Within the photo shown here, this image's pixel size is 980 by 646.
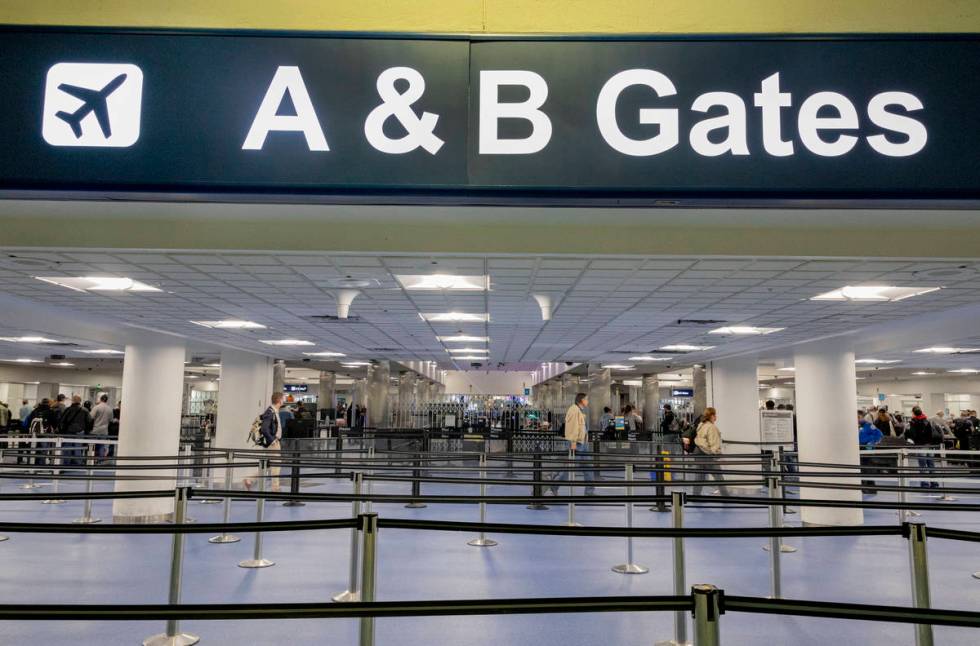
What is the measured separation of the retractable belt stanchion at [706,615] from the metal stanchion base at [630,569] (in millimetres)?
5215

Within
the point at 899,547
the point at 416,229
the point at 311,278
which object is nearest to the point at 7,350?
the point at 311,278

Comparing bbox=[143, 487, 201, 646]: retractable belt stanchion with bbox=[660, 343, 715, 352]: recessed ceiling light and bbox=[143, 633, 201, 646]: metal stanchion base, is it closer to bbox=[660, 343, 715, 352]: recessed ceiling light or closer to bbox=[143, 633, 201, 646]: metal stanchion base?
bbox=[143, 633, 201, 646]: metal stanchion base

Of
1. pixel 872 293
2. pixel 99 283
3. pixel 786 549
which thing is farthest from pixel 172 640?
pixel 872 293

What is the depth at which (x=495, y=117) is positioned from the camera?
2584 millimetres

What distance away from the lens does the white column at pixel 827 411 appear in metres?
11.8

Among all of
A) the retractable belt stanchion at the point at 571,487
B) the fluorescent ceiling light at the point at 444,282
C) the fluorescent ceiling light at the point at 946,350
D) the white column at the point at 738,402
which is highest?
the fluorescent ceiling light at the point at 946,350

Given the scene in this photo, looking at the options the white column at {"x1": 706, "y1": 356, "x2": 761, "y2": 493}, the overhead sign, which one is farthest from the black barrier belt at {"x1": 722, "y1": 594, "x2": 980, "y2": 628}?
the white column at {"x1": 706, "y1": 356, "x2": 761, "y2": 493}

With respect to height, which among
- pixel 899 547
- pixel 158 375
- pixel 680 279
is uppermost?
pixel 680 279

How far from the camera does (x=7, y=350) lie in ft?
62.9

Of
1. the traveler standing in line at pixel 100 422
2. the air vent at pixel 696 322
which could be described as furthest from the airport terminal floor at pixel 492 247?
the traveler standing in line at pixel 100 422

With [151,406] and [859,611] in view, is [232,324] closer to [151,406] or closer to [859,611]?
[151,406]

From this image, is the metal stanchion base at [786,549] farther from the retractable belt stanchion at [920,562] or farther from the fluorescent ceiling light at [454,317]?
the retractable belt stanchion at [920,562]

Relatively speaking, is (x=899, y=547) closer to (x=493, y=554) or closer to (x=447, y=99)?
(x=493, y=554)

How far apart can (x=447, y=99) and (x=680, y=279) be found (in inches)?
180
